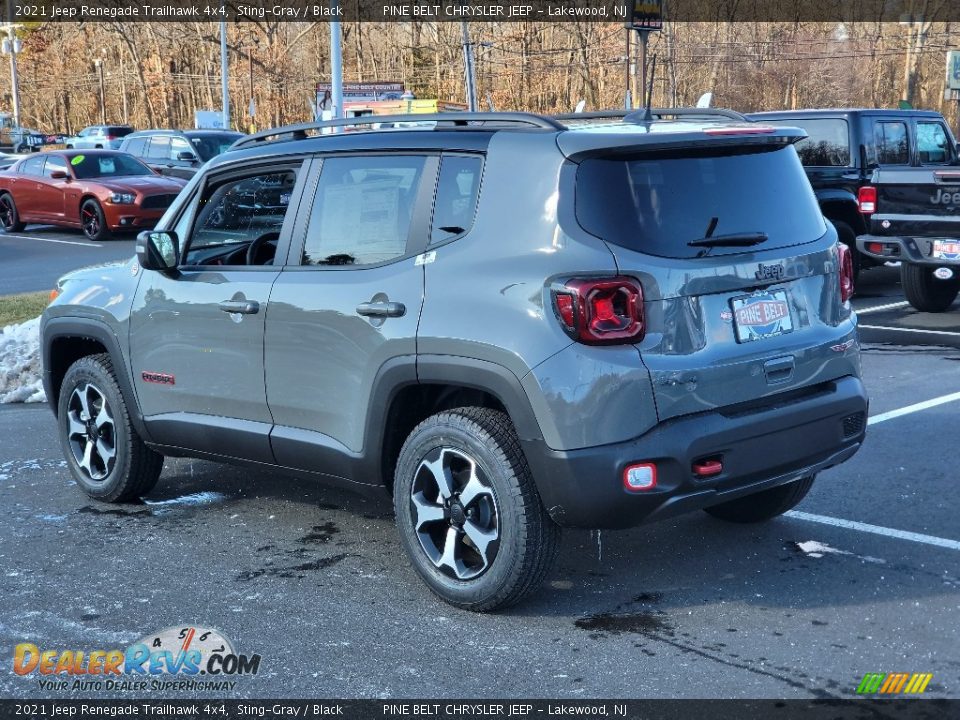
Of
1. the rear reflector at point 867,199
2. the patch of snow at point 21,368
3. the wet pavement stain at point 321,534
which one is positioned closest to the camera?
the wet pavement stain at point 321,534

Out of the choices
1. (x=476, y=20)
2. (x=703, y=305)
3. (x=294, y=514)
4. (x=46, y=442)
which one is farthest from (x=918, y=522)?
(x=476, y=20)

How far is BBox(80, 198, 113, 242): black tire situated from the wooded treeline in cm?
3817

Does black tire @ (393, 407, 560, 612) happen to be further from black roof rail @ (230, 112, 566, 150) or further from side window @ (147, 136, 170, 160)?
side window @ (147, 136, 170, 160)

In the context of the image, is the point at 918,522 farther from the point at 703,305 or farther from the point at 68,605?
the point at 68,605

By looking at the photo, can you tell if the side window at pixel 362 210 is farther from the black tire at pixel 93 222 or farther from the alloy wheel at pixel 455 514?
the black tire at pixel 93 222

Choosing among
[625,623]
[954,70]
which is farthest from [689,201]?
[954,70]

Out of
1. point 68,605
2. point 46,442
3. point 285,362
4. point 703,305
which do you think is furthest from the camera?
point 46,442

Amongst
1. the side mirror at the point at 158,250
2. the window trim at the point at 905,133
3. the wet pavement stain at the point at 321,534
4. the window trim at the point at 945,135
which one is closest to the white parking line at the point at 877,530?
the wet pavement stain at the point at 321,534

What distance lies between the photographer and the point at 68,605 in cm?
476

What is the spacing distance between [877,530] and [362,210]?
269cm

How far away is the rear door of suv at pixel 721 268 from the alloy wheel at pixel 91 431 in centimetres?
305

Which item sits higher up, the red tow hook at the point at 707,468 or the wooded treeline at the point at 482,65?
the wooded treeline at the point at 482,65

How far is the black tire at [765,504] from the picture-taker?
5430 millimetres

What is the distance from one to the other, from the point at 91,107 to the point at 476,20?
34059mm
